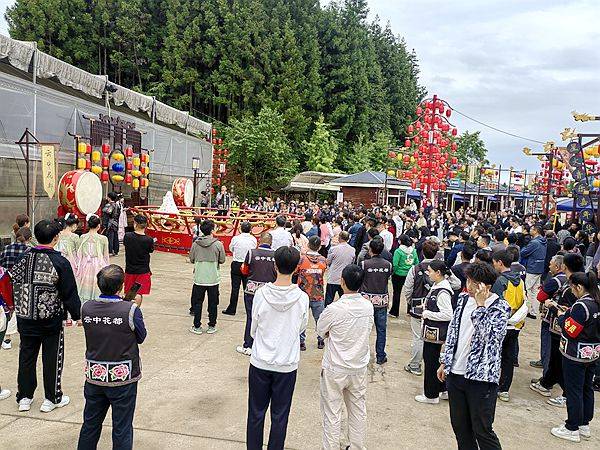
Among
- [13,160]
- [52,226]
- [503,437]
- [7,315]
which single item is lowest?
[503,437]

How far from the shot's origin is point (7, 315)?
14.5ft

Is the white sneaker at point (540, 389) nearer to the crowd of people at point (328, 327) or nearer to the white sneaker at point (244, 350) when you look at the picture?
the crowd of people at point (328, 327)

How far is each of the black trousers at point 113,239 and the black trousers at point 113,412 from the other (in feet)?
32.0

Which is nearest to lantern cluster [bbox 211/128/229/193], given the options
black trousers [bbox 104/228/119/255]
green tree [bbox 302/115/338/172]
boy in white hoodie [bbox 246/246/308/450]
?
green tree [bbox 302/115/338/172]

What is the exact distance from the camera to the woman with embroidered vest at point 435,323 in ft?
15.6

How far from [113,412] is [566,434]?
375 centimetres

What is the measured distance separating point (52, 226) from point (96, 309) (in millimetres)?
1515

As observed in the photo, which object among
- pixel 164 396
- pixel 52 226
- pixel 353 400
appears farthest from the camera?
pixel 164 396

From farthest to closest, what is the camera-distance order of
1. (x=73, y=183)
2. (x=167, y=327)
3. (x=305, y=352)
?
1. (x=73, y=183)
2. (x=167, y=327)
3. (x=305, y=352)

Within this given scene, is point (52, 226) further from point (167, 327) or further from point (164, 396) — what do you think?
point (167, 327)

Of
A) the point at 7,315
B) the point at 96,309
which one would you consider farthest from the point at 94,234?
the point at 96,309

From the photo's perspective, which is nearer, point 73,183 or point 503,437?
point 503,437

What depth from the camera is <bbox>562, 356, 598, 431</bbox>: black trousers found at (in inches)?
167

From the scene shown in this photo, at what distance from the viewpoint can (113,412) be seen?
326cm
